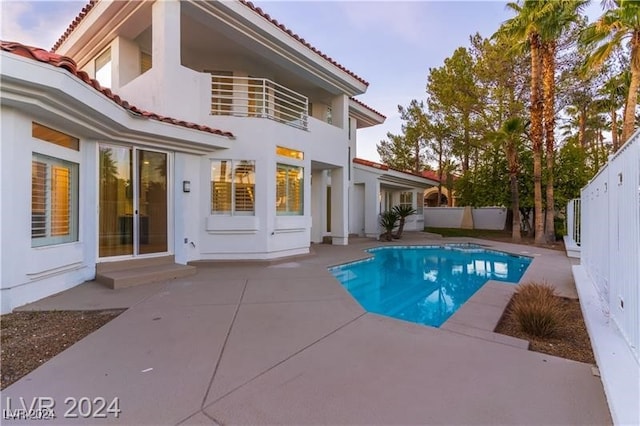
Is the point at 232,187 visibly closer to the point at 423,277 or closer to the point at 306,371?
the point at 423,277

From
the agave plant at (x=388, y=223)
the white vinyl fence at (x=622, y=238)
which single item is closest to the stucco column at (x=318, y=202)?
the agave plant at (x=388, y=223)

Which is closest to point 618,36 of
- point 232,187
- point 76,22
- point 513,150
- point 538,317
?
point 513,150

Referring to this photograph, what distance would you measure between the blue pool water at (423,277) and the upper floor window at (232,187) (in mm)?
3538

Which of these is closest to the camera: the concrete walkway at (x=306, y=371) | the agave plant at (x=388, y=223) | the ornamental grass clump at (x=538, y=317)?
the concrete walkway at (x=306, y=371)

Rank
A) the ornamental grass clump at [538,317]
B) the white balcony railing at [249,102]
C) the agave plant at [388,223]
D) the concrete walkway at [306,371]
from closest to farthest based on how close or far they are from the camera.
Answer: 1. the concrete walkway at [306,371]
2. the ornamental grass clump at [538,317]
3. the white balcony railing at [249,102]
4. the agave plant at [388,223]

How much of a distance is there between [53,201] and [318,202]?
10.8 metres

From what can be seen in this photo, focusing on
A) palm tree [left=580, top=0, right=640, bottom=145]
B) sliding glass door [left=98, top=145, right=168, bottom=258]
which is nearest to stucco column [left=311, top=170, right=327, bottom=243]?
sliding glass door [left=98, top=145, right=168, bottom=258]

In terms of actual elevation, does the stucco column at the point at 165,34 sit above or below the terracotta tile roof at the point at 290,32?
below

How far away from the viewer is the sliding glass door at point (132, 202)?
7969 mm

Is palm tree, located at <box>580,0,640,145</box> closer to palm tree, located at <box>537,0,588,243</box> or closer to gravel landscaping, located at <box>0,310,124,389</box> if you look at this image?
palm tree, located at <box>537,0,588,243</box>

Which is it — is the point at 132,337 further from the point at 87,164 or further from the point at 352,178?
the point at 352,178

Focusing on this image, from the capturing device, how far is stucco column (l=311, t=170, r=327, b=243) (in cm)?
1570

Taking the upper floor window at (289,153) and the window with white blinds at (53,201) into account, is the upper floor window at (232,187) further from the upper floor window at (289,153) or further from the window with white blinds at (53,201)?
the window with white blinds at (53,201)

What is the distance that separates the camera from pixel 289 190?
11.4 meters
